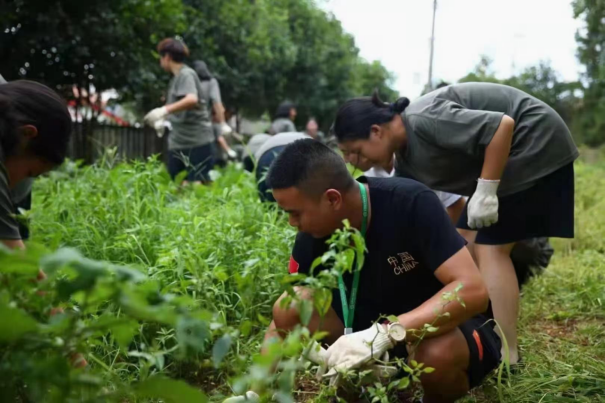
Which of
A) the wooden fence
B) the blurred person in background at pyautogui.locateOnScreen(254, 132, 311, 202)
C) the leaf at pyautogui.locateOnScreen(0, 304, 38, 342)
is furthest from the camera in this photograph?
the wooden fence

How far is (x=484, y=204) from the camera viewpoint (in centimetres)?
260

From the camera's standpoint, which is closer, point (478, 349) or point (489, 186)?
point (478, 349)

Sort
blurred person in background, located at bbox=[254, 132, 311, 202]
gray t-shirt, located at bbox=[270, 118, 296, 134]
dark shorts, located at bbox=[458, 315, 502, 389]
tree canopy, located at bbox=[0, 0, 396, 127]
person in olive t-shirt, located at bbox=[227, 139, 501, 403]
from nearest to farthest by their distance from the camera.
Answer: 1. person in olive t-shirt, located at bbox=[227, 139, 501, 403]
2. dark shorts, located at bbox=[458, 315, 502, 389]
3. blurred person in background, located at bbox=[254, 132, 311, 202]
4. gray t-shirt, located at bbox=[270, 118, 296, 134]
5. tree canopy, located at bbox=[0, 0, 396, 127]

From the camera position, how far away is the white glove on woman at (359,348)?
1790 millimetres

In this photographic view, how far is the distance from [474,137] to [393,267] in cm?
75

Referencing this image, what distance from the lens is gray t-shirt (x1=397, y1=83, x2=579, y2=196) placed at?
2.60 meters

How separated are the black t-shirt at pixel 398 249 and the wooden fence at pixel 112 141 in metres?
7.24

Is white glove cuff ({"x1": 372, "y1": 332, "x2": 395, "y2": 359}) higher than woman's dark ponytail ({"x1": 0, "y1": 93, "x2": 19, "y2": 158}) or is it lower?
lower

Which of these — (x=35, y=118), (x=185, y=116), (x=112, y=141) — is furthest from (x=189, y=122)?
(x=112, y=141)

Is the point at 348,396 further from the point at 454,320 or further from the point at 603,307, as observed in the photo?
the point at 603,307

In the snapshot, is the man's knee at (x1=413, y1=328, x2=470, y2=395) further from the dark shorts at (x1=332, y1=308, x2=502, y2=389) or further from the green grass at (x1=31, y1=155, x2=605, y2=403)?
the green grass at (x1=31, y1=155, x2=605, y2=403)

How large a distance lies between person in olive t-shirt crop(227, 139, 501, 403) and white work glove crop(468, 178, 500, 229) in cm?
57

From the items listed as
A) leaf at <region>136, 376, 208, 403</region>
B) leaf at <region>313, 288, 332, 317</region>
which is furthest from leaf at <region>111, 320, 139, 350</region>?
leaf at <region>313, 288, 332, 317</region>

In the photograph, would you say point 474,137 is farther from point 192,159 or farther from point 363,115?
point 192,159
